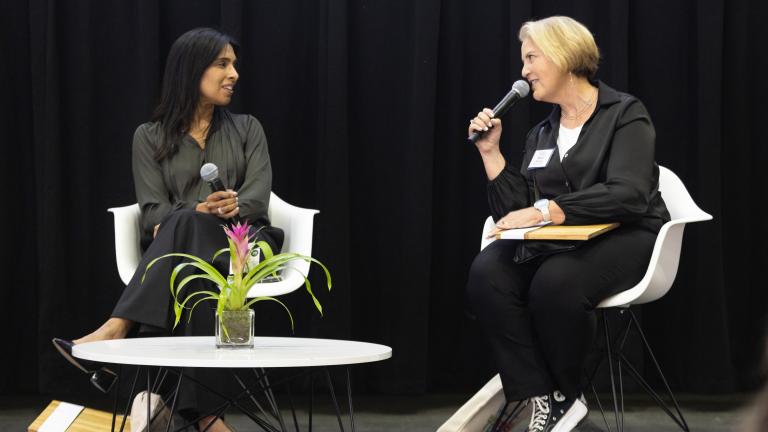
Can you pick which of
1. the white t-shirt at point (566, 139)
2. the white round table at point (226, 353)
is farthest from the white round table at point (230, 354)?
the white t-shirt at point (566, 139)

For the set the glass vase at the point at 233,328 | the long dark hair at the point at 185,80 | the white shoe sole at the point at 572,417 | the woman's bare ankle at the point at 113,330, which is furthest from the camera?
the long dark hair at the point at 185,80

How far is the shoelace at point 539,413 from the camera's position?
7.82ft

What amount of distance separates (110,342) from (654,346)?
229 centimetres

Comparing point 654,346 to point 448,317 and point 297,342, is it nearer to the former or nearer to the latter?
point 448,317

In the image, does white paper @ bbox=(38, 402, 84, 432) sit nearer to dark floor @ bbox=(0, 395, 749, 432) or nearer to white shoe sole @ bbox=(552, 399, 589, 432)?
dark floor @ bbox=(0, 395, 749, 432)

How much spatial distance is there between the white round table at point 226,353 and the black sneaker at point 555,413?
0.57 metres

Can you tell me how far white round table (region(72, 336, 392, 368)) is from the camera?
67.2 inches

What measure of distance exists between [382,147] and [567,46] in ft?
3.61

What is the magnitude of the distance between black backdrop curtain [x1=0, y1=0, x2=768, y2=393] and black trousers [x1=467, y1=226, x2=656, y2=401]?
1015mm

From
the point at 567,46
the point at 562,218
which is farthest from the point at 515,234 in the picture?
the point at 567,46

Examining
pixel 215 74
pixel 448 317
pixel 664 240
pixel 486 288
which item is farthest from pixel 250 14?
pixel 664 240

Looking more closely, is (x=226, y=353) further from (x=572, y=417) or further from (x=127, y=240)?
(x=127, y=240)

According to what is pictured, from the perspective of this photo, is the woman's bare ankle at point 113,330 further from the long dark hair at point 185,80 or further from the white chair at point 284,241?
the long dark hair at point 185,80

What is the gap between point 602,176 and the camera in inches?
104
